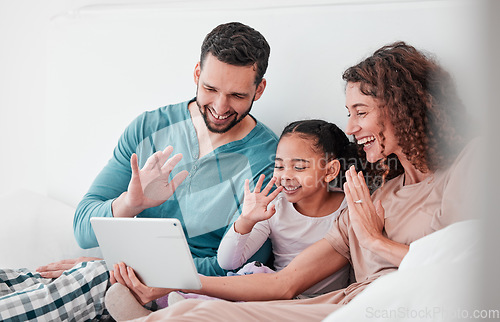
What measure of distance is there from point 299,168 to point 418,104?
0.36 meters

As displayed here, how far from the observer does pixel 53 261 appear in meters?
1.76

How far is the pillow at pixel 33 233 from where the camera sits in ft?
5.66

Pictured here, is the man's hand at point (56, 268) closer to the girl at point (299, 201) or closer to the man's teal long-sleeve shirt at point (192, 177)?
the man's teal long-sleeve shirt at point (192, 177)

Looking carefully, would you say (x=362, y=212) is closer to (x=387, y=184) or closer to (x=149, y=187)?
(x=387, y=184)

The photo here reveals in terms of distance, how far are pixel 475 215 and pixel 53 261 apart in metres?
1.61

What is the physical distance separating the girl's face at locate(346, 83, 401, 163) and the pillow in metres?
0.92

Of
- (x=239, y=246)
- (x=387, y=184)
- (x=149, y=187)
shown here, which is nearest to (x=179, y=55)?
(x=149, y=187)

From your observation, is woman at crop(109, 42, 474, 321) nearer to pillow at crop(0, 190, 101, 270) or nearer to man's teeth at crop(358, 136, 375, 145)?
man's teeth at crop(358, 136, 375, 145)

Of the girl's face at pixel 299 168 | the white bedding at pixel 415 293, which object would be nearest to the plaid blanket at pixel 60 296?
the girl's face at pixel 299 168

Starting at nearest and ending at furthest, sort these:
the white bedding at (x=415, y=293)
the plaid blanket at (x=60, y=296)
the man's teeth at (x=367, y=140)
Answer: the white bedding at (x=415, y=293)
the plaid blanket at (x=60, y=296)
the man's teeth at (x=367, y=140)

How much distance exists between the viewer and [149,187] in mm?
1670

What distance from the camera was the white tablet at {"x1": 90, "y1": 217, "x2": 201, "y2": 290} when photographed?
1.28m

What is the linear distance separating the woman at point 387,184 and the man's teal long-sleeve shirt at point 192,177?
10.6 inches

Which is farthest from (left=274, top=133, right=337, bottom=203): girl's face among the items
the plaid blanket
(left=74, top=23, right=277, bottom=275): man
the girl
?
the plaid blanket
